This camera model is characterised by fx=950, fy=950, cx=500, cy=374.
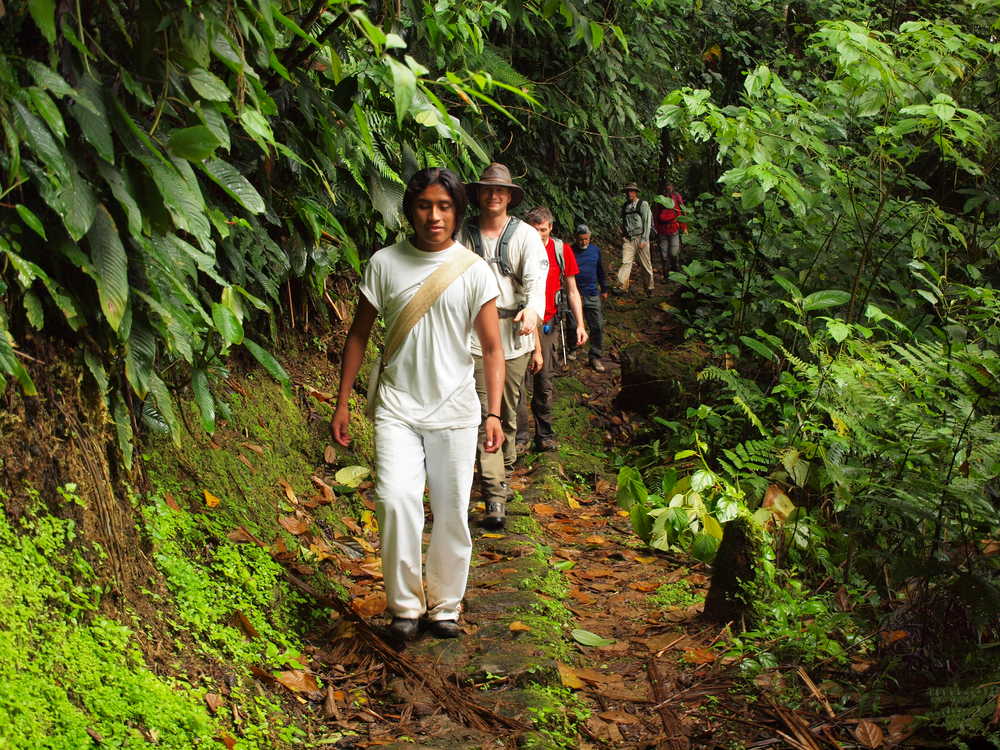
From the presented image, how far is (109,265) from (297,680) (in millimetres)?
1829

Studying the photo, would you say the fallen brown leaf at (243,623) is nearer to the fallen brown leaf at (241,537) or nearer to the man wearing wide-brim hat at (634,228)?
the fallen brown leaf at (241,537)

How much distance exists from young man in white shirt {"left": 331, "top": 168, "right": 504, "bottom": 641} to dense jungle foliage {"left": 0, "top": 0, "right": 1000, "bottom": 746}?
1.67ft

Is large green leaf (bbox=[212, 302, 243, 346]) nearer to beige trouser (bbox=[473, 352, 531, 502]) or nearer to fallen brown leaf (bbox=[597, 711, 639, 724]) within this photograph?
fallen brown leaf (bbox=[597, 711, 639, 724])

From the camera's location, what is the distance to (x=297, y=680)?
3895 mm

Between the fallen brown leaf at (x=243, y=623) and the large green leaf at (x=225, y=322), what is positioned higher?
the large green leaf at (x=225, y=322)

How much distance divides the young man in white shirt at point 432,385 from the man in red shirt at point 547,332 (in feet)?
10.8

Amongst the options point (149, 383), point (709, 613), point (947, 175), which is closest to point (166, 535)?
point (149, 383)

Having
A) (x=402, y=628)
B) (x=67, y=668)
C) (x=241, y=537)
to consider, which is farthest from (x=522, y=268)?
(x=67, y=668)

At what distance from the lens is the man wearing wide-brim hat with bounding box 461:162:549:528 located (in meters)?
6.44

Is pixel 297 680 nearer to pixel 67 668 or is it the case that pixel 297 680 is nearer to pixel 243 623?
pixel 243 623

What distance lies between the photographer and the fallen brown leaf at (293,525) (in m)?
Result: 5.23

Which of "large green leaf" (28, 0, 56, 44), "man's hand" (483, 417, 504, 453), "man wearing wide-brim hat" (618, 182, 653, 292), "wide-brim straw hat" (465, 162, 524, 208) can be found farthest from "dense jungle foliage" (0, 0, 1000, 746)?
"man wearing wide-brim hat" (618, 182, 653, 292)

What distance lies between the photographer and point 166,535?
4027 mm

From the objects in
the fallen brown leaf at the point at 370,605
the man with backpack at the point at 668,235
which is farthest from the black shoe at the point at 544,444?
the man with backpack at the point at 668,235
